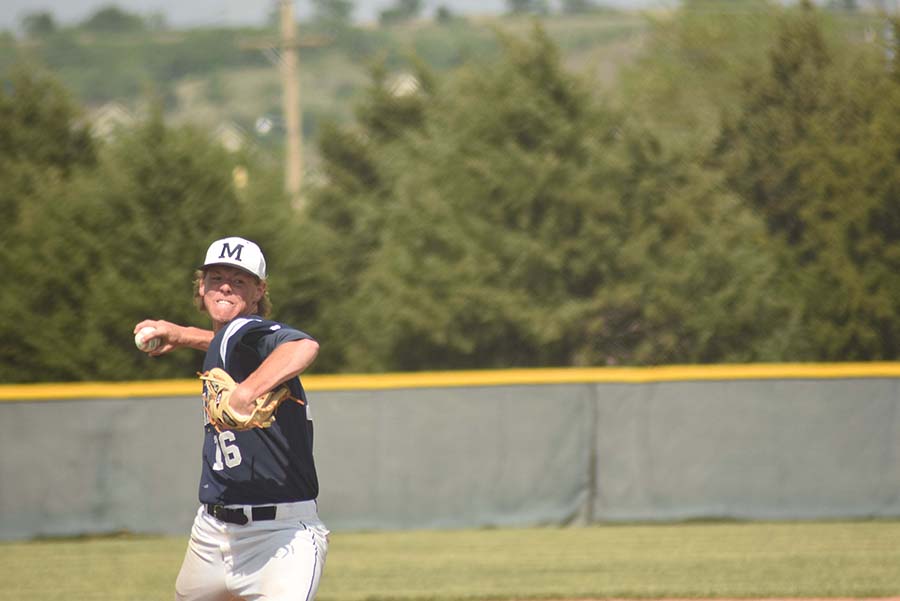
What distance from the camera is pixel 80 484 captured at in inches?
456

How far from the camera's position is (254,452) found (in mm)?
4590

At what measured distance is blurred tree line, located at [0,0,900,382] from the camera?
60.7 ft

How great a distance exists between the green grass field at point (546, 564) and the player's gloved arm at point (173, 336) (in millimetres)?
3966

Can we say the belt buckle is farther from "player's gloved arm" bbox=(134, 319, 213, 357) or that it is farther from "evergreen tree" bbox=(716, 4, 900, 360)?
"evergreen tree" bbox=(716, 4, 900, 360)

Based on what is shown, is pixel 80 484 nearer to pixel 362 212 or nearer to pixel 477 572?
pixel 477 572

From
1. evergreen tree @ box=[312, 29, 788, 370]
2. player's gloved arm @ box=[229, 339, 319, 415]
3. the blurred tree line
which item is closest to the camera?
player's gloved arm @ box=[229, 339, 319, 415]

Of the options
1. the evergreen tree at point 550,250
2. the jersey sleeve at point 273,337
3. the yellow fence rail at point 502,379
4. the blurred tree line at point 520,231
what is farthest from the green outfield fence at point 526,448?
the evergreen tree at point 550,250

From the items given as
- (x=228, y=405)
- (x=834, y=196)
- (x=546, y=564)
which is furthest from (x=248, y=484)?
(x=834, y=196)

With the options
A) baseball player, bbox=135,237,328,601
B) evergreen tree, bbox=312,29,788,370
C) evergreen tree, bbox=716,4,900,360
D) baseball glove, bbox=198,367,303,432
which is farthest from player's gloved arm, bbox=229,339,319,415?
evergreen tree, bbox=716,4,900,360

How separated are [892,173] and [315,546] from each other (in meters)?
16.4

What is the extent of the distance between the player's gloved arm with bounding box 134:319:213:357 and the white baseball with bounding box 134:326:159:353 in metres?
0.01

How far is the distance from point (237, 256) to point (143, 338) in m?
0.48

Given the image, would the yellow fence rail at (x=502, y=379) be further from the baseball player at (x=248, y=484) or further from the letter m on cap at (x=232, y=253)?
the letter m on cap at (x=232, y=253)

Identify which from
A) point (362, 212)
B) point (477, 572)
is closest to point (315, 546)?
point (477, 572)
